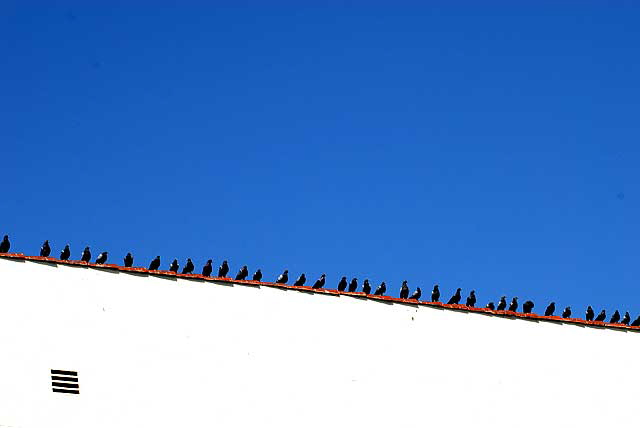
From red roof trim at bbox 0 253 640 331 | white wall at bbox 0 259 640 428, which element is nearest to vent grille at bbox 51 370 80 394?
white wall at bbox 0 259 640 428

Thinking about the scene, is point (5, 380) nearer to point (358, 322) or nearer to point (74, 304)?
point (74, 304)

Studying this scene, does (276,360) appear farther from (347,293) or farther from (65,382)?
(65,382)

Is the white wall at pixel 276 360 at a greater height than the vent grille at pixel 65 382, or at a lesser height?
greater

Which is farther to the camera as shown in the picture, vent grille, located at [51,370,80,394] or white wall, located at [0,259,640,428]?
white wall, located at [0,259,640,428]

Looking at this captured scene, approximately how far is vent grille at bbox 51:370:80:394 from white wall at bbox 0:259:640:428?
16 cm

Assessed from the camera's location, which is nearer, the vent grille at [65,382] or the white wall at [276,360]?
the vent grille at [65,382]

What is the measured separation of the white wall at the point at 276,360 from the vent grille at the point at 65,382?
0.51ft

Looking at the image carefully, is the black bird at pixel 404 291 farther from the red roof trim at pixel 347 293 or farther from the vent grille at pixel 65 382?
the vent grille at pixel 65 382

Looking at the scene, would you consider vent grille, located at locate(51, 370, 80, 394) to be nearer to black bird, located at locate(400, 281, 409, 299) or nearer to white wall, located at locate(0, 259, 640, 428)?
white wall, located at locate(0, 259, 640, 428)

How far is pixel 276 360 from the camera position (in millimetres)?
36906

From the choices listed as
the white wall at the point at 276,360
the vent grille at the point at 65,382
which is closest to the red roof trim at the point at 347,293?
the white wall at the point at 276,360

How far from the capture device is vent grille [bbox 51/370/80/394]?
34719 millimetres

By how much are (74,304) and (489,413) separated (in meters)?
10.3

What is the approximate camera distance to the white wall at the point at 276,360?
35125 millimetres
